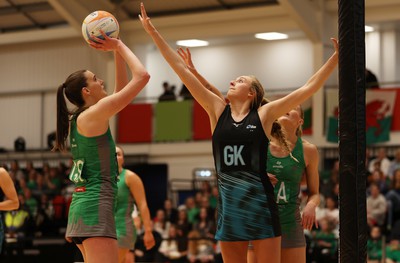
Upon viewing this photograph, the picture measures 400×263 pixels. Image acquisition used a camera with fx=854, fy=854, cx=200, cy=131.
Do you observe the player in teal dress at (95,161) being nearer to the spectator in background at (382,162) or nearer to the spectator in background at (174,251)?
the spectator in background at (174,251)

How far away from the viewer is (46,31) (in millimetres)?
25109

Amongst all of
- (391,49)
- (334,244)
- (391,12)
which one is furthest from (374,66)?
(334,244)

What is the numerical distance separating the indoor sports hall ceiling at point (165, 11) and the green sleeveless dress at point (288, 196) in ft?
44.2

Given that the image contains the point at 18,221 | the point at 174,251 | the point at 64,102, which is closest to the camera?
the point at 64,102

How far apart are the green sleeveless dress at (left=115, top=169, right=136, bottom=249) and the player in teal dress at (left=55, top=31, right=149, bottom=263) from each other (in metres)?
2.96

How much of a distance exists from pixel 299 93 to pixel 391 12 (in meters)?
15.7

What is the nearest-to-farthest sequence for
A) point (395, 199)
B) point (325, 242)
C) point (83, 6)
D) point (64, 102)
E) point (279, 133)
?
point (64, 102)
point (279, 133)
point (325, 242)
point (395, 199)
point (83, 6)

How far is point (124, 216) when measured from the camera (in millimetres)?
8609

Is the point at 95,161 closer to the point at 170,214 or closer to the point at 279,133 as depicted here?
the point at 279,133

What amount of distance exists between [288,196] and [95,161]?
175 centimetres

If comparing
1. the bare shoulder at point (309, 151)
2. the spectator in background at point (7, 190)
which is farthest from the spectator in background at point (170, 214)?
the bare shoulder at point (309, 151)

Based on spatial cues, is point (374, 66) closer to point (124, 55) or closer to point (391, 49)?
point (391, 49)

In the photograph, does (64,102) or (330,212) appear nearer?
(64,102)

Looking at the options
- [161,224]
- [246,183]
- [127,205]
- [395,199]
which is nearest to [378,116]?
[395,199]
